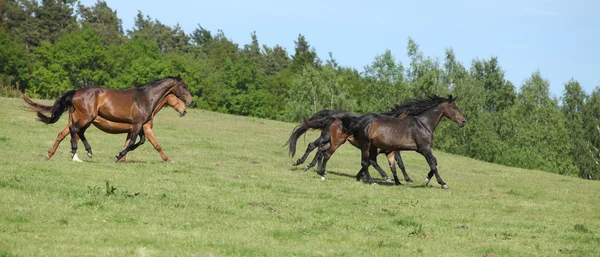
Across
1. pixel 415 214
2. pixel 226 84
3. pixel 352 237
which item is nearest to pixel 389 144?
pixel 415 214

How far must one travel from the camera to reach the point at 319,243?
11.8 metres

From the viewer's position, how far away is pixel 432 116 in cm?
2178

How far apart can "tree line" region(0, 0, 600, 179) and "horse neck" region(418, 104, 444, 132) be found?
1700 inches

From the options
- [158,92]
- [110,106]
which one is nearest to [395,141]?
[158,92]

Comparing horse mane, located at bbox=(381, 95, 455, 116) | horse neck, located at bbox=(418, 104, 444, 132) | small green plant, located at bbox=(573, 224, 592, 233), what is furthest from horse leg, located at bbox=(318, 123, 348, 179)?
small green plant, located at bbox=(573, 224, 592, 233)

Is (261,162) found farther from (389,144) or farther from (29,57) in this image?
(29,57)

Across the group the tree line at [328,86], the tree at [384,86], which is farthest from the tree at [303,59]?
the tree at [384,86]

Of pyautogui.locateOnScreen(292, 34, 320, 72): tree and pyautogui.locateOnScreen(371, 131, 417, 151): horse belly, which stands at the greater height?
pyautogui.locateOnScreen(292, 34, 320, 72): tree

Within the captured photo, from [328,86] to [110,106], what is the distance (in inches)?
2883

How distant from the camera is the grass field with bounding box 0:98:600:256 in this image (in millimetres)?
11188

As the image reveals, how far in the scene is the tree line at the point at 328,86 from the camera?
3157 inches

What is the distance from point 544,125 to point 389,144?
70.2 meters

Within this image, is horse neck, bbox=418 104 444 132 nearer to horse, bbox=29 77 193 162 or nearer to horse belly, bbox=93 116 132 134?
horse, bbox=29 77 193 162

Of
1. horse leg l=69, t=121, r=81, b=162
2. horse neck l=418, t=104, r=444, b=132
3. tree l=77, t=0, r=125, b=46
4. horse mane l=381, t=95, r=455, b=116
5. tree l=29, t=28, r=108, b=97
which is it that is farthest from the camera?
tree l=77, t=0, r=125, b=46
